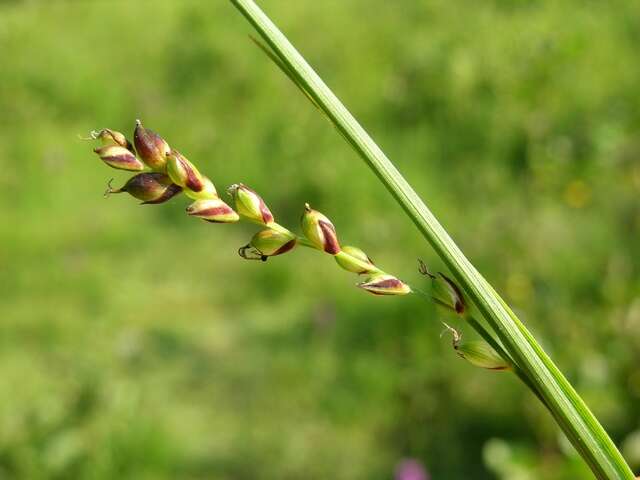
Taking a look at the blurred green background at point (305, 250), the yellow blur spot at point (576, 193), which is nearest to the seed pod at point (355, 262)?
the blurred green background at point (305, 250)

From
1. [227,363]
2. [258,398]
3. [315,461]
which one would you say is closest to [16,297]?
[227,363]

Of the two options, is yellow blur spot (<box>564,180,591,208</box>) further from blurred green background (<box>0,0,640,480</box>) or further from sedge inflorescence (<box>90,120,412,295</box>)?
sedge inflorescence (<box>90,120,412,295</box>)

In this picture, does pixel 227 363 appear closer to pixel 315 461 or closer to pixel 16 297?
pixel 315 461

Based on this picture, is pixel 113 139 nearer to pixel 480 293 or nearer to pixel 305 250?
pixel 480 293

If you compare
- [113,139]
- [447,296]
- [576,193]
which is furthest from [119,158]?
[576,193]

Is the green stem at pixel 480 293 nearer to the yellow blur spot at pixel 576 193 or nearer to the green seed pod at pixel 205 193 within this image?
the green seed pod at pixel 205 193

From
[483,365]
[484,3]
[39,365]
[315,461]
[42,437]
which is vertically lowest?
[484,3]

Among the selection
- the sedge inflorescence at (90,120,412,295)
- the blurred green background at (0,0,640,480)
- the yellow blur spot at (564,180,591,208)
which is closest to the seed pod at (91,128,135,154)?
the sedge inflorescence at (90,120,412,295)
